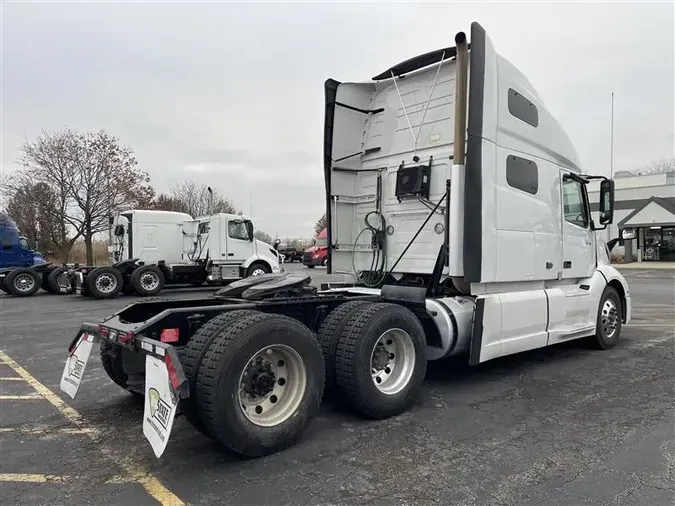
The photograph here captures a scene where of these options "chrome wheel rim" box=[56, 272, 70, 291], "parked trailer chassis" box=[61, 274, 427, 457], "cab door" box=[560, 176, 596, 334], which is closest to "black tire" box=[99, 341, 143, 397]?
"parked trailer chassis" box=[61, 274, 427, 457]

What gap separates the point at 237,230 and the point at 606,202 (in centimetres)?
1379

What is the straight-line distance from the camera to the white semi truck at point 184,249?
18309 millimetres

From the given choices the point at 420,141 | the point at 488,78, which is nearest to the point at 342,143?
the point at 420,141

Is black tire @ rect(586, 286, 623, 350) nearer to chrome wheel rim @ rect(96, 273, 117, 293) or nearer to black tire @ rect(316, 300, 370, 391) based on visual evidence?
black tire @ rect(316, 300, 370, 391)

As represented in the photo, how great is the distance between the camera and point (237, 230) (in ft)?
61.7

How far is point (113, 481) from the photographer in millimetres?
3402

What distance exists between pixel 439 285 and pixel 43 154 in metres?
30.3

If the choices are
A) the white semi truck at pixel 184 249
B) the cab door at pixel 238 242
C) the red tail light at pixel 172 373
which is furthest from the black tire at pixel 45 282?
the red tail light at pixel 172 373

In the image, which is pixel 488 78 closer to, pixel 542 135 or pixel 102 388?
pixel 542 135

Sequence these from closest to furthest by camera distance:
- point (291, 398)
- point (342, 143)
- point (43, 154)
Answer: point (291, 398) < point (342, 143) < point (43, 154)

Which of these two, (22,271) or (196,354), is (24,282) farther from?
(196,354)

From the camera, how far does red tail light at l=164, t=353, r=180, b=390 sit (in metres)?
3.26

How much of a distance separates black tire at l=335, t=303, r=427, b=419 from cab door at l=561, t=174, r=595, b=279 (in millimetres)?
3183

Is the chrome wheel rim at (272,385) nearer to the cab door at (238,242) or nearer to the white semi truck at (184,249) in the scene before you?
the white semi truck at (184,249)
